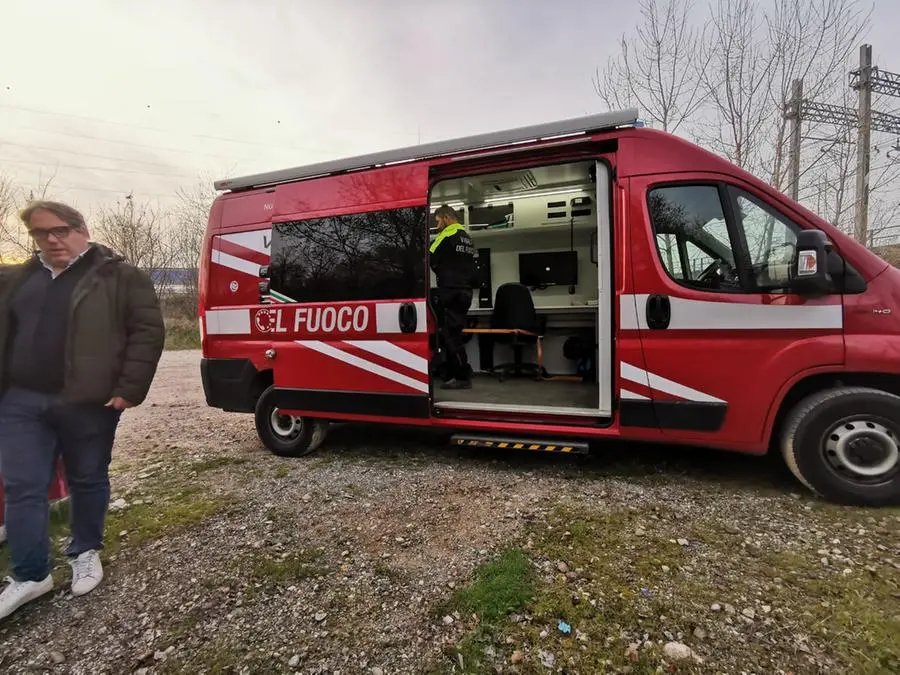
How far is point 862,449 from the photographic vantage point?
107 inches

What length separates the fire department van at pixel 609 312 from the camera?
276 centimetres

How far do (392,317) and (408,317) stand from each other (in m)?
0.15

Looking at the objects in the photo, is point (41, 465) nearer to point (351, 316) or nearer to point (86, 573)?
point (86, 573)

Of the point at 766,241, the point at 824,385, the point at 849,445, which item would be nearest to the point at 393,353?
the point at 766,241

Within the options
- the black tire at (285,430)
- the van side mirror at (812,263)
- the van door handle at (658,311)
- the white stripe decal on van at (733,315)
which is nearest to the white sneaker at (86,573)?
the black tire at (285,430)

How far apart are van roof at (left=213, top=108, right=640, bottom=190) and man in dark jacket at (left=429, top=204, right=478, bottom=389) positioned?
35.4 inches

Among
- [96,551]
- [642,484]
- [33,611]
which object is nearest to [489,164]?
[642,484]

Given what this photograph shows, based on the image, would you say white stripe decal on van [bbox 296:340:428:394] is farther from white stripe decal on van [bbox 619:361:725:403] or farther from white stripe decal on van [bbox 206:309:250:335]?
white stripe decal on van [bbox 619:361:725:403]

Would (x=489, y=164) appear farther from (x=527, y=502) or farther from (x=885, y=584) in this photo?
(x=885, y=584)

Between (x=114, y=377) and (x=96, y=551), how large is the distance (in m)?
0.95

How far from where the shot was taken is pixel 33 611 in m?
2.16

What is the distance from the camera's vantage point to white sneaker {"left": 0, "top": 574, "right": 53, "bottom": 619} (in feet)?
6.85

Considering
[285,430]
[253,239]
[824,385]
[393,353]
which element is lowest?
[285,430]

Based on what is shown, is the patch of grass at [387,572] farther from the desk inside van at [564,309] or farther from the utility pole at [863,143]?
the utility pole at [863,143]
